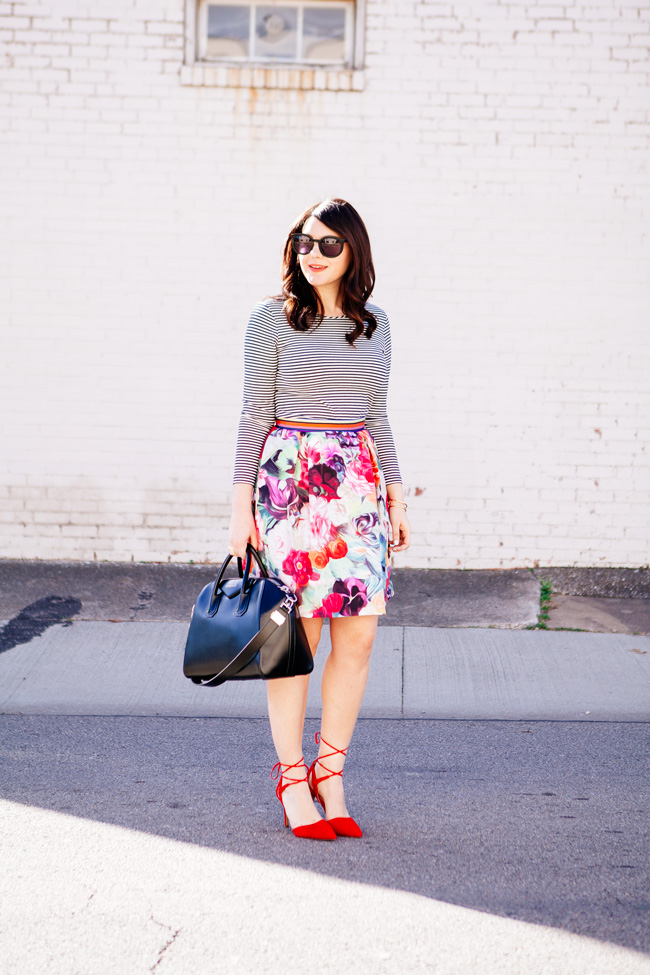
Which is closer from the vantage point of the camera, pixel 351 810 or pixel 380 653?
pixel 351 810

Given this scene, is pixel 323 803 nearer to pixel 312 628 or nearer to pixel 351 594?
pixel 312 628

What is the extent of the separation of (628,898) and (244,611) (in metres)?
1.38

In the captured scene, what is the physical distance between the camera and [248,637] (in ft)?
9.53

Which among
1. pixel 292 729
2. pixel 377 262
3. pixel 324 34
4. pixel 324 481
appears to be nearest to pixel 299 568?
pixel 324 481

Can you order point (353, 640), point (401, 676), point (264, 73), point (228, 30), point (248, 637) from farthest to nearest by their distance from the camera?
point (228, 30) < point (264, 73) < point (401, 676) < point (353, 640) < point (248, 637)

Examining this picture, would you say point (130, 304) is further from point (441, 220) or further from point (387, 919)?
point (387, 919)

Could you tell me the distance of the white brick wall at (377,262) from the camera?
6.33 metres

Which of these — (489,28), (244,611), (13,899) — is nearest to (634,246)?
(489,28)

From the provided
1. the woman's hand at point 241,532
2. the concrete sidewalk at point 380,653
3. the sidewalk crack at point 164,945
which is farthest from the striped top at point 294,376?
the concrete sidewalk at point 380,653

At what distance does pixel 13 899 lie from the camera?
2750 millimetres

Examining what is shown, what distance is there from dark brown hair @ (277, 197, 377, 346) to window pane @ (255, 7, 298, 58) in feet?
12.7

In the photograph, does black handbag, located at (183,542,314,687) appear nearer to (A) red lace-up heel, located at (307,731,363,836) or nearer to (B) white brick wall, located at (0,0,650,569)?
(A) red lace-up heel, located at (307,731,363,836)

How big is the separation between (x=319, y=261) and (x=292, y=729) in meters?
1.52

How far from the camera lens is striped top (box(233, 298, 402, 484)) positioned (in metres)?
3.13
